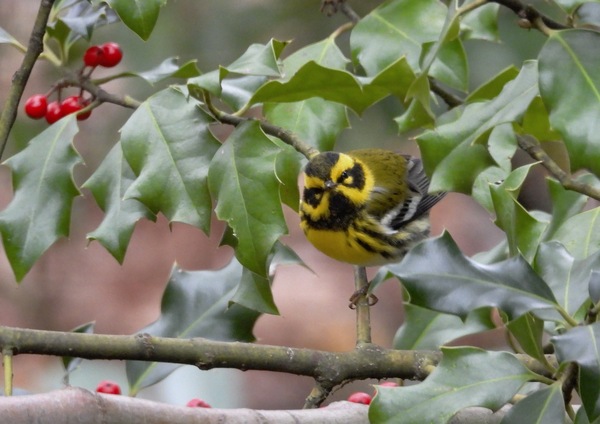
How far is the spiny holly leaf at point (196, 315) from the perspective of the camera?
61.9 inches

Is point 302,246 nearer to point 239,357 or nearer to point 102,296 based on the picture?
point 102,296

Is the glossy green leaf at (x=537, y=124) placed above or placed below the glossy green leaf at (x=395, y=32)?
below

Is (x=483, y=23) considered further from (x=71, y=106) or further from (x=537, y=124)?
(x=71, y=106)

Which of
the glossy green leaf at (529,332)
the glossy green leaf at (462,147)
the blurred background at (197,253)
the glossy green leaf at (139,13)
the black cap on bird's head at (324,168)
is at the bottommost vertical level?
the blurred background at (197,253)

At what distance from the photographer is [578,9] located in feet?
4.88

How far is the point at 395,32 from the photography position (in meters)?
1.80

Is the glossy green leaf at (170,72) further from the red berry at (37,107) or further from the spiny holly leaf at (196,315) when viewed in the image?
the spiny holly leaf at (196,315)

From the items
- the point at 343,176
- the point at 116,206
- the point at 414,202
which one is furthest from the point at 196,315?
the point at 414,202

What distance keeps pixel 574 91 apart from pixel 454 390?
1.29ft

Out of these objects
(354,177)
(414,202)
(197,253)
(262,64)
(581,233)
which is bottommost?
(197,253)

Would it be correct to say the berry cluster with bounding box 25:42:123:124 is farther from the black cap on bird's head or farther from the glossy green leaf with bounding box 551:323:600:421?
the glossy green leaf with bounding box 551:323:600:421

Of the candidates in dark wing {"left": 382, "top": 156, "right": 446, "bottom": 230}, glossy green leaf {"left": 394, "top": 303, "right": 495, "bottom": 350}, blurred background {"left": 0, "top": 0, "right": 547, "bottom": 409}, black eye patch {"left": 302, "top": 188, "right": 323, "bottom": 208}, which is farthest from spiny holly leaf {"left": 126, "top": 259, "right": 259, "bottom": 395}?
blurred background {"left": 0, "top": 0, "right": 547, "bottom": 409}

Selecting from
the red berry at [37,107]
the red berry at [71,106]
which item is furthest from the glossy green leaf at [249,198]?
the red berry at [37,107]

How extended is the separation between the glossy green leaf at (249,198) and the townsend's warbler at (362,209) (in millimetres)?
746
